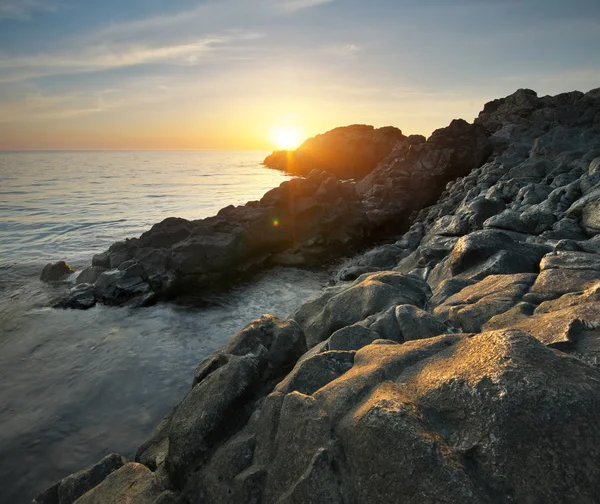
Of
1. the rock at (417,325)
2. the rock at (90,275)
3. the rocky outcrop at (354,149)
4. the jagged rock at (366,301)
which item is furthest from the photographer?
the rocky outcrop at (354,149)

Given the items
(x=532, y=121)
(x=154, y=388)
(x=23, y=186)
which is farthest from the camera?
(x=23, y=186)

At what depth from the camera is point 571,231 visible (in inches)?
620

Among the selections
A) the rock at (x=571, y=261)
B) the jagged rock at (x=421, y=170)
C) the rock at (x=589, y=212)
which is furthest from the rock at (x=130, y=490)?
the jagged rock at (x=421, y=170)

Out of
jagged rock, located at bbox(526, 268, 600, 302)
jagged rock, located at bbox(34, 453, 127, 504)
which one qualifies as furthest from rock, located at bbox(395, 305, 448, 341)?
jagged rock, located at bbox(34, 453, 127, 504)

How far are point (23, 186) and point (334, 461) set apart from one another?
104 metres

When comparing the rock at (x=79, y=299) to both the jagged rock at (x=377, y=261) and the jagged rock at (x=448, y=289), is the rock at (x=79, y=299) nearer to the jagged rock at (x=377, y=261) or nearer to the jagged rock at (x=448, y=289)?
the jagged rock at (x=377, y=261)

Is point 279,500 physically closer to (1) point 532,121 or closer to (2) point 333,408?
(2) point 333,408

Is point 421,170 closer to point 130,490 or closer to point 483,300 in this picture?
point 483,300

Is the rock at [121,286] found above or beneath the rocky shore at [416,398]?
beneath

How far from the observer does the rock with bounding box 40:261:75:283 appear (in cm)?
2830

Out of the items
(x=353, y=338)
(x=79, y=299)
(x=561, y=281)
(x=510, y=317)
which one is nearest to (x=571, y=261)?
(x=561, y=281)

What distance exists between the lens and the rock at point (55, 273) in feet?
92.8

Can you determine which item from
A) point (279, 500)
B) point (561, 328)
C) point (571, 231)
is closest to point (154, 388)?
point (279, 500)

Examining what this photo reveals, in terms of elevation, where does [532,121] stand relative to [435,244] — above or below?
above
